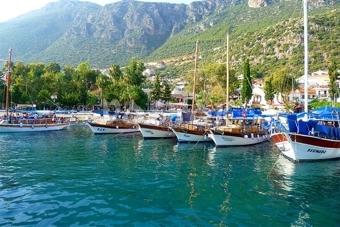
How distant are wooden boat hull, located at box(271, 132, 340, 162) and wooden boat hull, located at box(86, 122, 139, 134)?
26441 millimetres

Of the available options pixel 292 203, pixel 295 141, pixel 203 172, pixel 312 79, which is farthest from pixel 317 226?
pixel 312 79

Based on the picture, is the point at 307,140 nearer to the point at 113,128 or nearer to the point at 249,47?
the point at 113,128

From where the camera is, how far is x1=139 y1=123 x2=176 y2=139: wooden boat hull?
40750 millimetres

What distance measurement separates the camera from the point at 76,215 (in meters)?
13.7

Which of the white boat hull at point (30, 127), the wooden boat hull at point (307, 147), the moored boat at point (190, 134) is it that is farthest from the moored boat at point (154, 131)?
the white boat hull at point (30, 127)

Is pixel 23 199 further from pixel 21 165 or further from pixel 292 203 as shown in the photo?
pixel 292 203

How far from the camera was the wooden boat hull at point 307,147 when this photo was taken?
24.9 m

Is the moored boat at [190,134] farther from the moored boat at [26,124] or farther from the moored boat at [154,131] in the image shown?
the moored boat at [26,124]

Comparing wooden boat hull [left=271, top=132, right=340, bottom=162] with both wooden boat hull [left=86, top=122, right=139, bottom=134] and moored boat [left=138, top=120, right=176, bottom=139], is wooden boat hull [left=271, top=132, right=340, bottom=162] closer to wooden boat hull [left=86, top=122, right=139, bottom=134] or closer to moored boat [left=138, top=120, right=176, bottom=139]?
moored boat [left=138, top=120, right=176, bottom=139]

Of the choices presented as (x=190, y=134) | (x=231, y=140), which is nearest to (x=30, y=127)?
(x=190, y=134)

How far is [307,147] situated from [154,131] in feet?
66.3

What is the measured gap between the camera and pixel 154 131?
41062mm

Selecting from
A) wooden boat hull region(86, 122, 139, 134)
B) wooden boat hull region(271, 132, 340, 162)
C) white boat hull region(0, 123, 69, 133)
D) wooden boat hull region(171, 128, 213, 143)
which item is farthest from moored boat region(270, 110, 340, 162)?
white boat hull region(0, 123, 69, 133)

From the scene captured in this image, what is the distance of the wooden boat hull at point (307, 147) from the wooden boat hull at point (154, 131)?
17.3m
